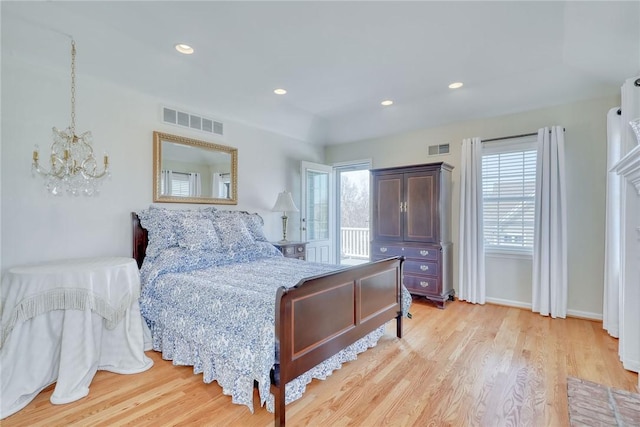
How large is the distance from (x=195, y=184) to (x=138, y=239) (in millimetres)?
949

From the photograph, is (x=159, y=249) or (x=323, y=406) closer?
(x=323, y=406)

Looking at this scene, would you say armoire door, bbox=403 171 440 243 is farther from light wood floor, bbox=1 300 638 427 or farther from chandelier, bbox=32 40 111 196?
chandelier, bbox=32 40 111 196

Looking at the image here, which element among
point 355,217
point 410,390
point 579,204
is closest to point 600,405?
point 410,390

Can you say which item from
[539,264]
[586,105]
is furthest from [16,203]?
[586,105]

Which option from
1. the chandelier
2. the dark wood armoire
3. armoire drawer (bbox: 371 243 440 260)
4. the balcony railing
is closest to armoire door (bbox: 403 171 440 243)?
the dark wood armoire

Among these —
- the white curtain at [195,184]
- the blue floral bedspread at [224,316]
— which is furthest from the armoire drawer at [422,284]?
the white curtain at [195,184]

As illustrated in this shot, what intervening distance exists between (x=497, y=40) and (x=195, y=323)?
347 centimetres

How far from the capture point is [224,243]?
3320mm

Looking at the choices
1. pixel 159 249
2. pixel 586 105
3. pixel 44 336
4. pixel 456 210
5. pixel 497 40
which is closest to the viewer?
pixel 44 336

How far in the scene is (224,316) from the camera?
2055mm

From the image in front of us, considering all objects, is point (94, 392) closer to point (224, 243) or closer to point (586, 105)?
point (224, 243)

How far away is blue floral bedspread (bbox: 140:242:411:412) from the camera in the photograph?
1854mm

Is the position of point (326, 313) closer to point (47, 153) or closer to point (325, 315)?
point (325, 315)

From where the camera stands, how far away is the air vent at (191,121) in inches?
138
